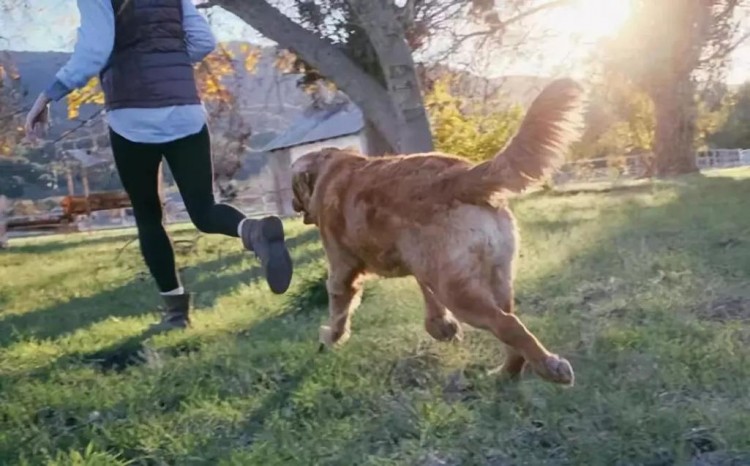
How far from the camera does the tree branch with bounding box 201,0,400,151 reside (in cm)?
733

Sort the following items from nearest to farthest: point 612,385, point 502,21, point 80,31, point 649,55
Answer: point 612,385 < point 80,31 < point 502,21 < point 649,55

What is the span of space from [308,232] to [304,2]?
4576mm

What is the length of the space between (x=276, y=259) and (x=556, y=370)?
1.56 metres

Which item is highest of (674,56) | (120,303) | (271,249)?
(674,56)

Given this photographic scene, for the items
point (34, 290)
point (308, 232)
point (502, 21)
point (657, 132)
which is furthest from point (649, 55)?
point (34, 290)

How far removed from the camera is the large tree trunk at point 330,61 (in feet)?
24.0

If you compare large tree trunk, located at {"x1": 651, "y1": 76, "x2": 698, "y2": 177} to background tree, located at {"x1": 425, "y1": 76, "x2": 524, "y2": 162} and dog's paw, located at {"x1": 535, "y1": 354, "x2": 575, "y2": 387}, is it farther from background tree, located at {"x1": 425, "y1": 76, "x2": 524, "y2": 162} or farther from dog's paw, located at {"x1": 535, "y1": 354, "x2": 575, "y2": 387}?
dog's paw, located at {"x1": 535, "y1": 354, "x2": 575, "y2": 387}

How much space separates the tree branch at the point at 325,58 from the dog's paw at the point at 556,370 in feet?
13.5

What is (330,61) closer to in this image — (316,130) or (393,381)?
(393,381)

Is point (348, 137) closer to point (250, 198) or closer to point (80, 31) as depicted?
point (250, 198)

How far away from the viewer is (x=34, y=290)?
9141mm

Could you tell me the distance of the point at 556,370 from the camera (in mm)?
3393

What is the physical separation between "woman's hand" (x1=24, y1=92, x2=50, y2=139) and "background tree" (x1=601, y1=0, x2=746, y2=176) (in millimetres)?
18637

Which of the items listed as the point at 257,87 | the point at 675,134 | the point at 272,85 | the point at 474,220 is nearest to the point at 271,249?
the point at 474,220
